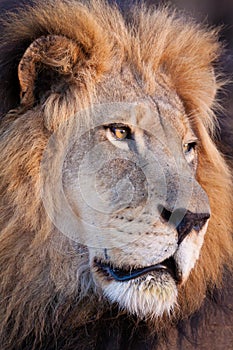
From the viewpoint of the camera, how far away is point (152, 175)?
10.3 ft

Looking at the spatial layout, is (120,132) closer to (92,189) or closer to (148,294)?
(92,189)

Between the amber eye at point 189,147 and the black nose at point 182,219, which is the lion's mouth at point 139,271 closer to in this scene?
the black nose at point 182,219

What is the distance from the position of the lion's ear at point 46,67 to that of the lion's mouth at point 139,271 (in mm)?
784

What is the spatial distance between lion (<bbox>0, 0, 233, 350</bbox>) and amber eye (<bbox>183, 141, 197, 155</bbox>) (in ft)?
0.07

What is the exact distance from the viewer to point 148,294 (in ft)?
9.91

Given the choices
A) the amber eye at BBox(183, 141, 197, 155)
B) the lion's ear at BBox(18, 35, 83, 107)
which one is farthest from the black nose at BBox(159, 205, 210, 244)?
the lion's ear at BBox(18, 35, 83, 107)

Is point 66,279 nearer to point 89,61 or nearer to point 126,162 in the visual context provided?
point 126,162

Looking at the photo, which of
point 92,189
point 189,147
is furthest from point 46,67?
point 189,147

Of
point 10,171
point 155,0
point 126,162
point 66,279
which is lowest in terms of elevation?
point 66,279

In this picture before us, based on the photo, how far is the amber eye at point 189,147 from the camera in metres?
3.54

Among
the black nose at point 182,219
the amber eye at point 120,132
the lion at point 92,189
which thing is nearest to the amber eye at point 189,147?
the lion at point 92,189

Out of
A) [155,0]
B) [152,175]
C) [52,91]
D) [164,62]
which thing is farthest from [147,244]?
[155,0]

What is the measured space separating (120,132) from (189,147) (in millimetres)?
472

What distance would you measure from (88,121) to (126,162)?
0.81 feet
